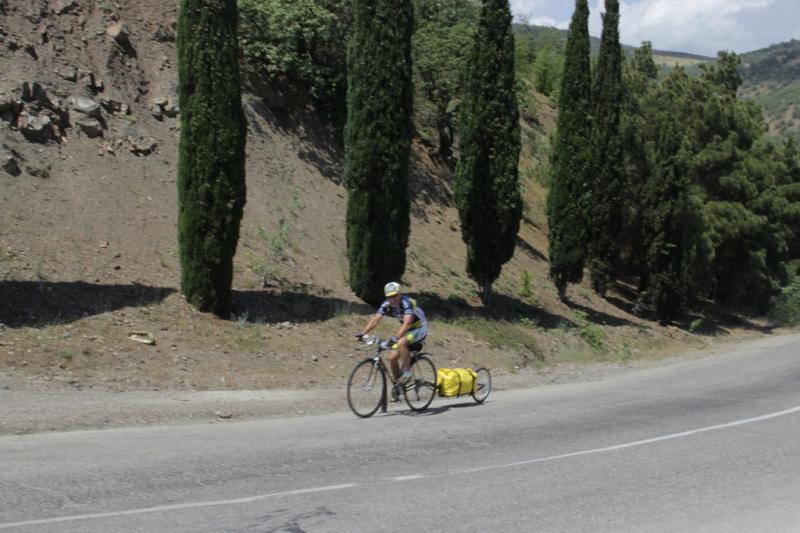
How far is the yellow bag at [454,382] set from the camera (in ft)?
45.6

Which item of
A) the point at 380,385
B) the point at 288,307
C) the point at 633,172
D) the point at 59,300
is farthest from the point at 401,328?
the point at 633,172

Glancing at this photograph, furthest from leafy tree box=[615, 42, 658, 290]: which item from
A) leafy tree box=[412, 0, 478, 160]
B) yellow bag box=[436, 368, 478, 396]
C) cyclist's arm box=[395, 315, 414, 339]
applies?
cyclist's arm box=[395, 315, 414, 339]

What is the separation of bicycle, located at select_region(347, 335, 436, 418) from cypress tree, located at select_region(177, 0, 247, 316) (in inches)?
211

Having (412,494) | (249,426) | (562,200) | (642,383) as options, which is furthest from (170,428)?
(562,200)

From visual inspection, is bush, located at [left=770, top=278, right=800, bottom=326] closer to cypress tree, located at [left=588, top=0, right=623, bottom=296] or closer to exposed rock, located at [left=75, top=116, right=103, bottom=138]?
cypress tree, located at [left=588, top=0, right=623, bottom=296]

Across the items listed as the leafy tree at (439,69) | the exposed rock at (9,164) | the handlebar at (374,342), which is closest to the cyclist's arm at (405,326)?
the handlebar at (374,342)

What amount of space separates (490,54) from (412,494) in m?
18.2

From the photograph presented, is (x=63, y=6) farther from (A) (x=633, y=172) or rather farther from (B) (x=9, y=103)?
(A) (x=633, y=172)

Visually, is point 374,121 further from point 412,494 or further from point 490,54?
point 412,494

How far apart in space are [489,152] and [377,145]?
14.1 ft

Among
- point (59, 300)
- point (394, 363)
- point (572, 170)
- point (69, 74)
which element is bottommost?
point (59, 300)

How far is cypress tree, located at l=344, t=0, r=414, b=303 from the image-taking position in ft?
68.2

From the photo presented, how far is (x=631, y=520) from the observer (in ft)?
24.5

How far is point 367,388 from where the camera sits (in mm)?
12883
